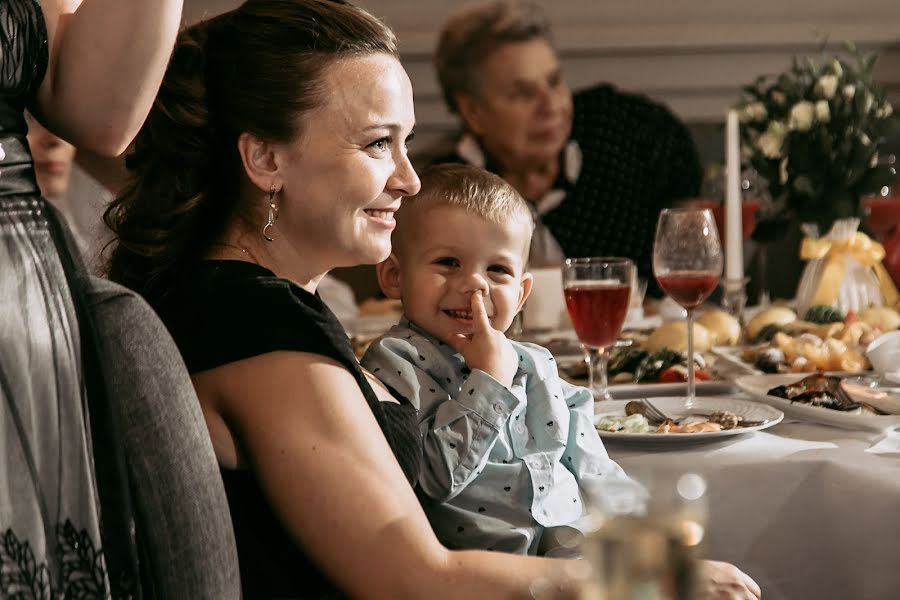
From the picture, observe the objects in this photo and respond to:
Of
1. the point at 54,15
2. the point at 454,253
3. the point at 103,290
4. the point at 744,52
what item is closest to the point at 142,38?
the point at 54,15

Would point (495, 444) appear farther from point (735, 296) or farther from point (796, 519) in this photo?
point (735, 296)

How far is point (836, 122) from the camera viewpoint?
93.0 inches

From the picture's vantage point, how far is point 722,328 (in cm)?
218

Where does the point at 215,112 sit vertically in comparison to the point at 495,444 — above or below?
above

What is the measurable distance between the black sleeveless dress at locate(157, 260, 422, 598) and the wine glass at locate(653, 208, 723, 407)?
30.9 inches

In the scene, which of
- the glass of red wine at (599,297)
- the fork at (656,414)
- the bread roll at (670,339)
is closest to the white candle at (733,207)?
the bread roll at (670,339)

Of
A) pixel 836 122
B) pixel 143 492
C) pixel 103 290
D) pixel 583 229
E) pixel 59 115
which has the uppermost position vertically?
pixel 59 115

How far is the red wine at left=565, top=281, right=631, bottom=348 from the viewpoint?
166cm

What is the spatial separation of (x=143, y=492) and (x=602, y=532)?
1.58ft

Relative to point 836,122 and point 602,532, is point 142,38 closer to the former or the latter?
point 602,532

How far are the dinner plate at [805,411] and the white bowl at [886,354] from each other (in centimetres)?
11

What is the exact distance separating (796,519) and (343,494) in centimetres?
67

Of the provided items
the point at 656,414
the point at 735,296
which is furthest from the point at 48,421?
the point at 735,296

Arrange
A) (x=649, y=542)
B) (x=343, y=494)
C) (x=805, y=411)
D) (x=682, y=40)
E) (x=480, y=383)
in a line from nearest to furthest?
(x=649, y=542), (x=343, y=494), (x=480, y=383), (x=805, y=411), (x=682, y=40)
